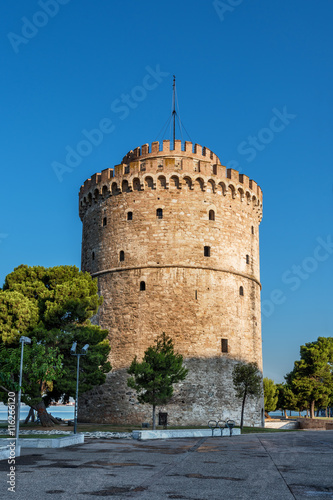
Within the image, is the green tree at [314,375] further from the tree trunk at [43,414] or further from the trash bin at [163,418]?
the tree trunk at [43,414]

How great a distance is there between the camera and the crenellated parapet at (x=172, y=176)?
31.5 meters

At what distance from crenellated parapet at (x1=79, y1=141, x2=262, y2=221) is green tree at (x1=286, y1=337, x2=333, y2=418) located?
69.9 ft

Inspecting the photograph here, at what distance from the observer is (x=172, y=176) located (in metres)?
31.5

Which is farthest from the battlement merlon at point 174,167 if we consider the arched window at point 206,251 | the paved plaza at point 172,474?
the paved plaza at point 172,474

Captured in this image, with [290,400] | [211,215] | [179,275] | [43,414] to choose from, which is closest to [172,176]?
[211,215]

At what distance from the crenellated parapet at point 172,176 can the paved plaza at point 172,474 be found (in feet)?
64.6

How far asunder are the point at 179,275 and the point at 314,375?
2567 cm

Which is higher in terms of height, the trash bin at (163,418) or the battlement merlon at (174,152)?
the battlement merlon at (174,152)

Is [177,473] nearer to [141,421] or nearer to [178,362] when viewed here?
[178,362]

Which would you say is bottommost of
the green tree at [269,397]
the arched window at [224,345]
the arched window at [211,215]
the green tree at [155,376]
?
the green tree at [269,397]

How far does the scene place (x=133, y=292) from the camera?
100 ft

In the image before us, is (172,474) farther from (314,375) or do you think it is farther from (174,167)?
(314,375)

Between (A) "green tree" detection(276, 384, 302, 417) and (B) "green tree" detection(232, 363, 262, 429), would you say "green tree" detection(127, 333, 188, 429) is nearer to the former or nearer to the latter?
(B) "green tree" detection(232, 363, 262, 429)

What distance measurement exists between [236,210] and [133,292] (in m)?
8.35
